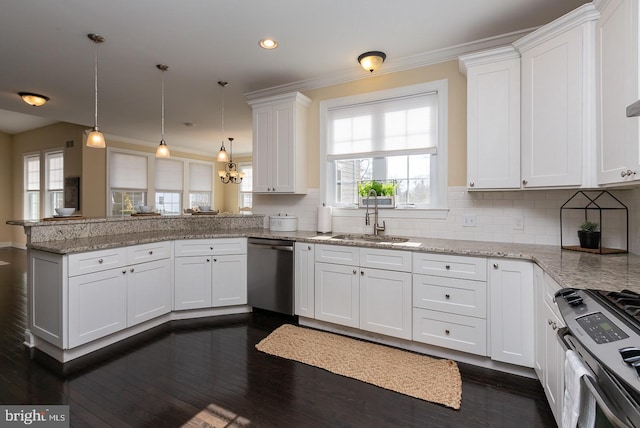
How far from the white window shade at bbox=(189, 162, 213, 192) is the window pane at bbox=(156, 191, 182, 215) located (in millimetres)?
542

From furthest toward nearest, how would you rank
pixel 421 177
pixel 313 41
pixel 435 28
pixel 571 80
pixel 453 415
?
1. pixel 421 177
2. pixel 313 41
3. pixel 435 28
4. pixel 571 80
5. pixel 453 415

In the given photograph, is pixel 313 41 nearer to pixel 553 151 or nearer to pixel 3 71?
pixel 553 151

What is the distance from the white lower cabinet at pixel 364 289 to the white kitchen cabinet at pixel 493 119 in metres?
0.97

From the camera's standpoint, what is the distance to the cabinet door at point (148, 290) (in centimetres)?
292

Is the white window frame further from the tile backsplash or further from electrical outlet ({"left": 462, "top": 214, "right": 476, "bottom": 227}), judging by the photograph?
electrical outlet ({"left": 462, "top": 214, "right": 476, "bottom": 227})

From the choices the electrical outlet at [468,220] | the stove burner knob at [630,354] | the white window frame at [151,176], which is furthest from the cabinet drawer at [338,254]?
the white window frame at [151,176]

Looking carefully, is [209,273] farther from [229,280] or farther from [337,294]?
[337,294]

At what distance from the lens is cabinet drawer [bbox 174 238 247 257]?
11.0ft

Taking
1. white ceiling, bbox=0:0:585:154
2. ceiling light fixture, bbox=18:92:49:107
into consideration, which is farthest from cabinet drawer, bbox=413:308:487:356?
ceiling light fixture, bbox=18:92:49:107

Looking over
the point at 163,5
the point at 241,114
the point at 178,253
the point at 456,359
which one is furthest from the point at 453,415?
the point at 241,114

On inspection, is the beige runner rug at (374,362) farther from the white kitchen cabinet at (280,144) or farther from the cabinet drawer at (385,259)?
the white kitchen cabinet at (280,144)

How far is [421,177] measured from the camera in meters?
3.33

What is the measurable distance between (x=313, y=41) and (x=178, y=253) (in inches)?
A: 100

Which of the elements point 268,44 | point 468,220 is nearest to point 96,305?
point 268,44
